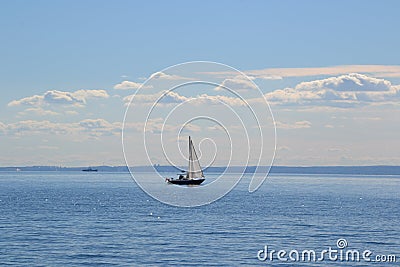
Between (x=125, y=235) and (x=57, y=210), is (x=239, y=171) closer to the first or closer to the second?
(x=125, y=235)

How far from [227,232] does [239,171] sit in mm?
36854

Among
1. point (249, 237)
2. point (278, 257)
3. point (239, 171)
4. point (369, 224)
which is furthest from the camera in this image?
point (369, 224)

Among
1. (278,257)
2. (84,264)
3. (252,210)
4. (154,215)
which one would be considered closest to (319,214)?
(252,210)

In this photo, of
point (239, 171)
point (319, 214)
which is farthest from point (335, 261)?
point (319, 214)

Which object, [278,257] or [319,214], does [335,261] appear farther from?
[319,214]

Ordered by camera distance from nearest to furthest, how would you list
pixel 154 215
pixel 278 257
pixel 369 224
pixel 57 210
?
1. pixel 278 257
2. pixel 369 224
3. pixel 154 215
4. pixel 57 210

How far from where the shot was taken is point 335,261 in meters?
98.9

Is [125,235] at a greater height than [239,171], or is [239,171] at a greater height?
[239,171]

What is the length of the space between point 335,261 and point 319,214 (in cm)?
7376

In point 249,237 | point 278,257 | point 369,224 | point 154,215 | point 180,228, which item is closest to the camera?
point 278,257

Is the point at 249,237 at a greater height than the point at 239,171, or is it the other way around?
the point at 239,171

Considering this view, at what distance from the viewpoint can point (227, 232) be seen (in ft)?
422

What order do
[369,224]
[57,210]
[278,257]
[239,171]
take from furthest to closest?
[57,210] < [369,224] < [278,257] < [239,171]

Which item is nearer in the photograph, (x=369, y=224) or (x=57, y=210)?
(x=369, y=224)
